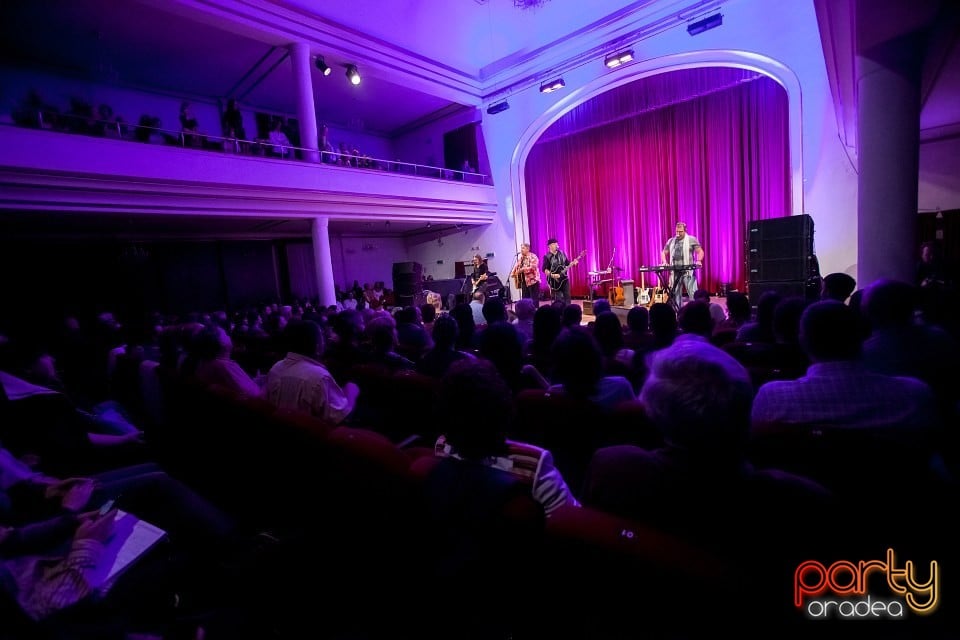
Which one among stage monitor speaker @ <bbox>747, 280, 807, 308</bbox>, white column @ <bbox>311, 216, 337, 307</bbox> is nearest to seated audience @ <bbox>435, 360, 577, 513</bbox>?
stage monitor speaker @ <bbox>747, 280, 807, 308</bbox>

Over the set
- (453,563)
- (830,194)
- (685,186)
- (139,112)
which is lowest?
(453,563)

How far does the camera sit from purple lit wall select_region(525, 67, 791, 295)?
8.35 metres

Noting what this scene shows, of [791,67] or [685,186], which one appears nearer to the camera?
[791,67]

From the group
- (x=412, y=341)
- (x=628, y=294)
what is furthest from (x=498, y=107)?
(x=412, y=341)

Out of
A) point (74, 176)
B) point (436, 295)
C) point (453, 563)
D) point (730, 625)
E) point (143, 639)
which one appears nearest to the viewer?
point (730, 625)

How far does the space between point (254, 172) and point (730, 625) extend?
8432 mm

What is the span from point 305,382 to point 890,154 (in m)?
4.46

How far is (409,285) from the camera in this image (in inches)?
423

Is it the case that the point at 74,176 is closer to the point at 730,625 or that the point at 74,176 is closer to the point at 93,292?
the point at 93,292

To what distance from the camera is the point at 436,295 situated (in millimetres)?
11164

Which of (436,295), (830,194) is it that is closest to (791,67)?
(830,194)

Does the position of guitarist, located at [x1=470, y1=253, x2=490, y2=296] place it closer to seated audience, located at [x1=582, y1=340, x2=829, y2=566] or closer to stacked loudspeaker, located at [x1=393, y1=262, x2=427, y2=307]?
stacked loudspeaker, located at [x1=393, y1=262, x2=427, y2=307]

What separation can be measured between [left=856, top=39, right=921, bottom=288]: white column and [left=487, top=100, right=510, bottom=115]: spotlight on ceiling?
9023 millimetres

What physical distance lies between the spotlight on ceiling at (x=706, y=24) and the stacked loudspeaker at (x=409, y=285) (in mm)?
7245
